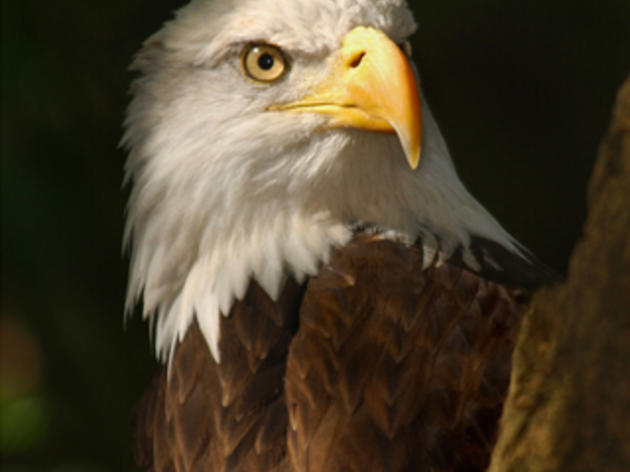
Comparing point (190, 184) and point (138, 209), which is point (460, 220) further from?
point (138, 209)

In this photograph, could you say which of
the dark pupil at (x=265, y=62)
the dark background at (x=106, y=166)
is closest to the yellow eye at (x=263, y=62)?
the dark pupil at (x=265, y=62)

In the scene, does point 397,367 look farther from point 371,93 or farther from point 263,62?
point 263,62

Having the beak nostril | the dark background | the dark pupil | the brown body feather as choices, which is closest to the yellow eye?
the dark pupil

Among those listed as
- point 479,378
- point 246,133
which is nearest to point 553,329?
point 479,378

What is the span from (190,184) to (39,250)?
41.7 inches

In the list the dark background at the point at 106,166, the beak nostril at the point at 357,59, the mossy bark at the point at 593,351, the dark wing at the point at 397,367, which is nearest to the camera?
the mossy bark at the point at 593,351

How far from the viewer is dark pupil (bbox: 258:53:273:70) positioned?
4.87 ft

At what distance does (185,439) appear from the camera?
145cm

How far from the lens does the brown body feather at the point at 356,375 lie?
1.30 metres

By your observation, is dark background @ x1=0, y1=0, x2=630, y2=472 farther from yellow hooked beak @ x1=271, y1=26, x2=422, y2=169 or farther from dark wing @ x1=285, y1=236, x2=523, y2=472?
dark wing @ x1=285, y1=236, x2=523, y2=472

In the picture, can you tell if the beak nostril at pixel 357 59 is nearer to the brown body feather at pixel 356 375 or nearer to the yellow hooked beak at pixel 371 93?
the yellow hooked beak at pixel 371 93

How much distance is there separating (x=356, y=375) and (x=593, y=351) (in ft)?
1.97

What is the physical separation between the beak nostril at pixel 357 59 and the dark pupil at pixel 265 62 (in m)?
0.14

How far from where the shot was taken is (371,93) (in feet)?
4.47
